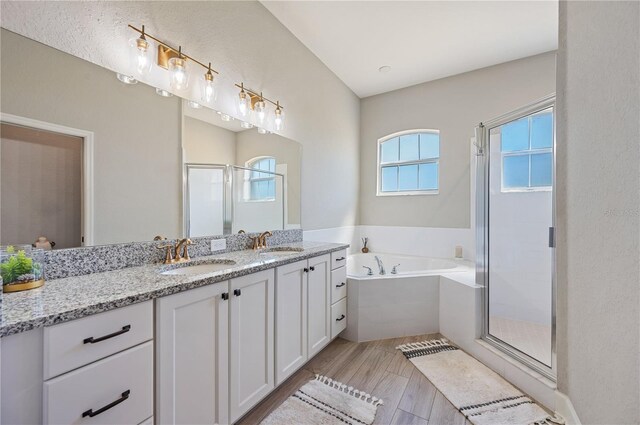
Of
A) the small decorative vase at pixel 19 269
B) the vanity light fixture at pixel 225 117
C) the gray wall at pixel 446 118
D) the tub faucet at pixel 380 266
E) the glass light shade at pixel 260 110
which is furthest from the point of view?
the tub faucet at pixel 380 266

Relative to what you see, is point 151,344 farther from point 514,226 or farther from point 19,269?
point 514,226

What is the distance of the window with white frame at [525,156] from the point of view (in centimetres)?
239

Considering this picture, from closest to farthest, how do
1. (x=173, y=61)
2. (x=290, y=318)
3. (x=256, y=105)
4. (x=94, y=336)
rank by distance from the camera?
(x=94, y=336)
(x=173, y=61)
(x=290, y=318)
(x=256, y=105)

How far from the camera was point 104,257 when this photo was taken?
4.24ft

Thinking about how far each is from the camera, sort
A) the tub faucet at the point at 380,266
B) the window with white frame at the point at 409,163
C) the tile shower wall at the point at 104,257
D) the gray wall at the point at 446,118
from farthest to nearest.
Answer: the window with white frame at the point at 409,163
the tub faucet at the point at 380,266
the gray wall at the point at 446,118
the tile shower wall at the point at 104,257

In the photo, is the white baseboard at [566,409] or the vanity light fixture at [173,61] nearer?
the white baseboard at [566,409]

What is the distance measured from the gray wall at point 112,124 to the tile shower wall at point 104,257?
0.16 ft

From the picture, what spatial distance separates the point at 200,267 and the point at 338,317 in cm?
130

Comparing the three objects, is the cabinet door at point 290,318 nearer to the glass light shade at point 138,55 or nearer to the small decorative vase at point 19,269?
the small decorative vase at point 19,269

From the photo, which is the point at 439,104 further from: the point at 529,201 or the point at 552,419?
the point at 552,419
